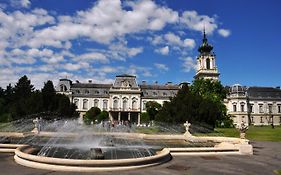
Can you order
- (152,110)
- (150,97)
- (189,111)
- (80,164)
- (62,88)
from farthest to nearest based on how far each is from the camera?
(150,97), (62,88), (152,110), (189,111), (80,164)

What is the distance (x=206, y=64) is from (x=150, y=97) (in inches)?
910

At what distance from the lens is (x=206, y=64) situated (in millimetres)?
98250

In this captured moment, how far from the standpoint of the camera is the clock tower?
96375 mm

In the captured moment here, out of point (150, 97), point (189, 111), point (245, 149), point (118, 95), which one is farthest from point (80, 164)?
point (150, 97)

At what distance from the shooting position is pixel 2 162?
38.2 feet

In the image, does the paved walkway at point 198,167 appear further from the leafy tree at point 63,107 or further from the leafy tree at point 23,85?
the leafy tree at point 23,85

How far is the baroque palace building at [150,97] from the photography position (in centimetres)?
9669

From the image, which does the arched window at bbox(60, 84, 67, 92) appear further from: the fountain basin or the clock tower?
the fountain basin

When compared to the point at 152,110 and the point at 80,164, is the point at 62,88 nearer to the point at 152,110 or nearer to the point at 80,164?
the point at 152,110

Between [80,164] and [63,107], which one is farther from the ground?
[63,107]

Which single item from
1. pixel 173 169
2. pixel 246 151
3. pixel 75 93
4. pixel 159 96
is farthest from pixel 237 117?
pixel 173 169

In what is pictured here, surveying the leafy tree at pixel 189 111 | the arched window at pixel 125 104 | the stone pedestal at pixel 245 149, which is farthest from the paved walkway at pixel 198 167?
the arched window at pixel 125 104

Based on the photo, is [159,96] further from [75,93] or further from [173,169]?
[173,169]

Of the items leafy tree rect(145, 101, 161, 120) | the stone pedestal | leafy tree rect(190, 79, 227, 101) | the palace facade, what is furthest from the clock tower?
the stone pedestal
